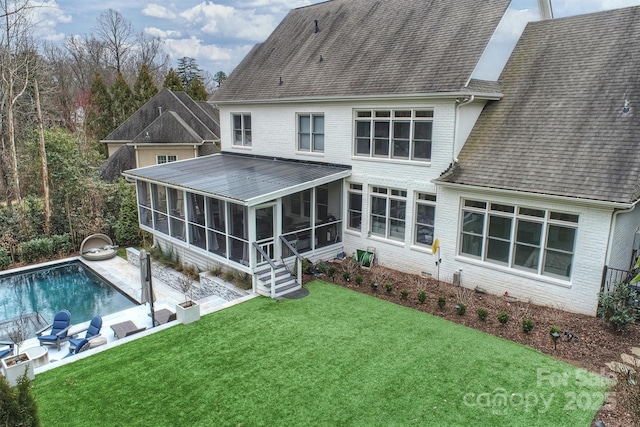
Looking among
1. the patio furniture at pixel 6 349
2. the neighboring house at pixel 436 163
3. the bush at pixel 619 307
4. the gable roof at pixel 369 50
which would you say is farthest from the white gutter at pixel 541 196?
the patio furniture at pixel 6 349

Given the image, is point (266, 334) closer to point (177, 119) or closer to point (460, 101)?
point (460, 101)

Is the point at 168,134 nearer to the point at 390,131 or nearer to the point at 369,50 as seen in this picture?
the point at 369,50

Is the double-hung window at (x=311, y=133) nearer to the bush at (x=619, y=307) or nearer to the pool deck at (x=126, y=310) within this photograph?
the pool deck at (x=126, y=310)

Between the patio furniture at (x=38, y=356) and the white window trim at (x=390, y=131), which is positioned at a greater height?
the white window trim at (x=390, y=131)

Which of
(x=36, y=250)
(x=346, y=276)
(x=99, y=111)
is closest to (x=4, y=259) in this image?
(x=36, y=250)

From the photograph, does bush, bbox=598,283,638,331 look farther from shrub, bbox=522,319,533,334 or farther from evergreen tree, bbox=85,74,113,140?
evergreen tree, bbox=85,74,113,140

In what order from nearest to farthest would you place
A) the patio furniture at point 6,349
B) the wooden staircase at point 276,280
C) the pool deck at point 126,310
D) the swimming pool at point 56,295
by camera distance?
the pool deck at point 126,310
the patio furniture at point 6,349
the wooden staircase at point 276,280
the swimming pool at point 56,295

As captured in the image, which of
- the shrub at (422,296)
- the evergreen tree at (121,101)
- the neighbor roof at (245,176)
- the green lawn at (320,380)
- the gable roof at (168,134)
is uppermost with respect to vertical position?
the evergreen tree at (121,101)

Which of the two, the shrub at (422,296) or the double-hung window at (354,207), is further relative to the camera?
the double-hung window at (354,207)
